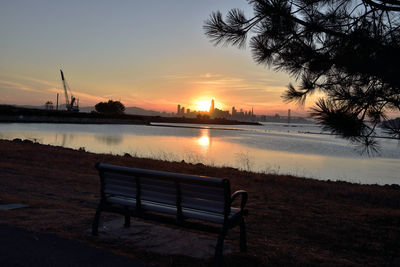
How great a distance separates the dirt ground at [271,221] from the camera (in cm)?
381

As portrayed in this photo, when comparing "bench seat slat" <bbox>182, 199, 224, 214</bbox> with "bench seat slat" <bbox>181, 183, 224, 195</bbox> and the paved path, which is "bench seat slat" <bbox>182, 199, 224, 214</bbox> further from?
the paved path

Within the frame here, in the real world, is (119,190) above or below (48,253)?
above

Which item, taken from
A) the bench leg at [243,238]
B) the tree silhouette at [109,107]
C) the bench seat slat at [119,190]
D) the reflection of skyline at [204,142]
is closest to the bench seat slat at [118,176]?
the bench seat slat at [119,190]

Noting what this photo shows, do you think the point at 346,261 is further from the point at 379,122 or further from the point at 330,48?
the point at 330,48

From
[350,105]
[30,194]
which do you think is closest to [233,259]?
[350,105]

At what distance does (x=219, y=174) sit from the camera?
38.8 ft

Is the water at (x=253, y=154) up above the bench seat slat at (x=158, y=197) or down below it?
below

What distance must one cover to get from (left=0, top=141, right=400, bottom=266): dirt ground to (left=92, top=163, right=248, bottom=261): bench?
38 cm

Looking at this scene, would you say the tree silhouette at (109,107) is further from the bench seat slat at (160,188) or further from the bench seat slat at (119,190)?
the bench seat slat at (160,188)

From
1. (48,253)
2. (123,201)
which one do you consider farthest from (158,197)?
(48,253)

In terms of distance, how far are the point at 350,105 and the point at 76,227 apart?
4.53 m

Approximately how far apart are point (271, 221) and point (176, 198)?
253cm

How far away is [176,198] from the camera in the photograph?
3.71 meters

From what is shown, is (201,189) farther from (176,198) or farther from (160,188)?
(160,188)
